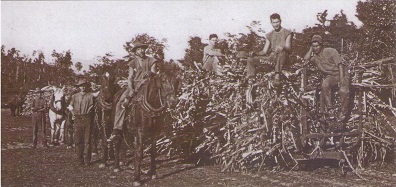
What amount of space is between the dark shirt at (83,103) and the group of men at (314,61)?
2.74 meters

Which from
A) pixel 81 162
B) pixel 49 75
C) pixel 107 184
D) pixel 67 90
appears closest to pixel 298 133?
pixel 107 184

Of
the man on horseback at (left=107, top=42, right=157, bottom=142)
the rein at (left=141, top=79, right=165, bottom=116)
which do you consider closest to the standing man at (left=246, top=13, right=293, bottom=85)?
the rein at (left=141, top=79, right=165, bottom=116)

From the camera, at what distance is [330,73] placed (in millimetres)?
5883

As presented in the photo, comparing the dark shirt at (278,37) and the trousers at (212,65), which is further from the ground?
the dark shirt at (278,37)

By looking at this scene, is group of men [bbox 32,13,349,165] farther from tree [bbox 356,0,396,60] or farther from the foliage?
tree [bbox 356,0,396,60]

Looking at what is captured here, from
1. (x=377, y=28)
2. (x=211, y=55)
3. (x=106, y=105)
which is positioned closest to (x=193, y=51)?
(x=211, y=55)

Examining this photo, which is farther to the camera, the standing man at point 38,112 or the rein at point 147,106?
the standing man at point 38,112

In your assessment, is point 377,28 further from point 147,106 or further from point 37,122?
point 37,122

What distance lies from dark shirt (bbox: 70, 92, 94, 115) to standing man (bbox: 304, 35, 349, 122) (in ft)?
14.1

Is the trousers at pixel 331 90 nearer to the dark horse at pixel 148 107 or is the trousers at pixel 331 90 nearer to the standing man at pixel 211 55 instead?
the standing man at pixel 211 55

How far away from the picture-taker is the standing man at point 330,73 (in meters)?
5.71

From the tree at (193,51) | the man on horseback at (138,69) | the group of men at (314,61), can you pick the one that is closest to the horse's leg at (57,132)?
the tree at (193,51)

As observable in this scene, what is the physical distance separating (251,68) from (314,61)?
0.96 m

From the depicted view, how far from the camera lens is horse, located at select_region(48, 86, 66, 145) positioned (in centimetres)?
1033
